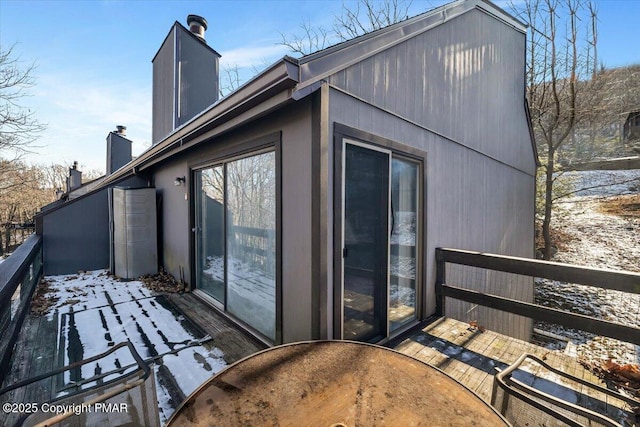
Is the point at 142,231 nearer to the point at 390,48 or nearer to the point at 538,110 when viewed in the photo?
the point at 390,48

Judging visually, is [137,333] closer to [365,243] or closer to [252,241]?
[252,241]

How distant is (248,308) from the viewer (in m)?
3.24

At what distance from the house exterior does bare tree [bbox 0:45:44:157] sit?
666 cm

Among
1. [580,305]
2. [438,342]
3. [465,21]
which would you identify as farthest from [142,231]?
[580,305]

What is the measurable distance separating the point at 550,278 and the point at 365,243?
176 centimetres

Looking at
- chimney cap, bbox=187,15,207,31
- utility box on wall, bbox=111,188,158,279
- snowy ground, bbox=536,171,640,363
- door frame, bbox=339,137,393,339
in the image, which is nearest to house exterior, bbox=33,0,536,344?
door frame, bbox=339,137,393,339

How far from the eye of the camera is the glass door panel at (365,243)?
8.30 feet

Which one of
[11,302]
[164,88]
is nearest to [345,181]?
[11,302]

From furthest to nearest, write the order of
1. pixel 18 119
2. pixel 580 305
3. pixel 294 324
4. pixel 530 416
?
pixel 18 119 < pixel 580 305 < pixel 294 324 < pixel 530 416

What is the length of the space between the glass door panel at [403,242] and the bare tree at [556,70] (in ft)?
35.4

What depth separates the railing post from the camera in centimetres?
354

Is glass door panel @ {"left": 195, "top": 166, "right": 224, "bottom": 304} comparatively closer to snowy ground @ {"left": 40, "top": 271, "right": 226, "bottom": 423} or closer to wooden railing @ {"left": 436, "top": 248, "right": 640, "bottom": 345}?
snowy ground @ {"left": 40, "top": 271, "right": 226, "bottom": 423}

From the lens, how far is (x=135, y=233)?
5301 millimetres

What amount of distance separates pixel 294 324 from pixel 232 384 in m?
1.44
